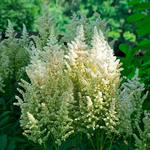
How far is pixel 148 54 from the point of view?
250 inches

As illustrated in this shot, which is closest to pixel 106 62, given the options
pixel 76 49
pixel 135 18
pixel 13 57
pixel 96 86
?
pixel 96 86

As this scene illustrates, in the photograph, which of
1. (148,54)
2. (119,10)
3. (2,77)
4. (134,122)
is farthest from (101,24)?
(119,10)

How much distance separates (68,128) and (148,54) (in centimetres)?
170

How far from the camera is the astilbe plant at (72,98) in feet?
16.1

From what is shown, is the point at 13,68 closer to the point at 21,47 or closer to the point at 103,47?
the point at 21,47

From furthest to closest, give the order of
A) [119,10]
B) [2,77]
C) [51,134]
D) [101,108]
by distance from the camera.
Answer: [119,10], [2,77], [51,134], [101,108]

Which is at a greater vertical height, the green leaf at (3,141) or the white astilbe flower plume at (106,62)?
the white astilbe flower plume at (106,62)

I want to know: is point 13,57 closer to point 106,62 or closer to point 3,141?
point 3,141

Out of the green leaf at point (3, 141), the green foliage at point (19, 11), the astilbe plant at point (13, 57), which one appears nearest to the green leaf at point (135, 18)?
the astilbe plant at point (13, 57)

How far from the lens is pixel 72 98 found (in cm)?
500

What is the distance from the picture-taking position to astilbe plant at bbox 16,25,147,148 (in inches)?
193

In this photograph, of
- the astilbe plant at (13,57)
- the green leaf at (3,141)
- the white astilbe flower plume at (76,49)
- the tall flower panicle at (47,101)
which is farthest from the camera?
the astilbe plant at (13,57)

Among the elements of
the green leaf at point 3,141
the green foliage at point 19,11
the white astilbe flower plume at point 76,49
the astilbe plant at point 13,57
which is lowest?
the green leaf at point 3,141

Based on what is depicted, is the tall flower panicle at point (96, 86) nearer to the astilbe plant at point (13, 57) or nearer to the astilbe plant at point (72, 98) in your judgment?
the astilbe plant at point (72, 98)
